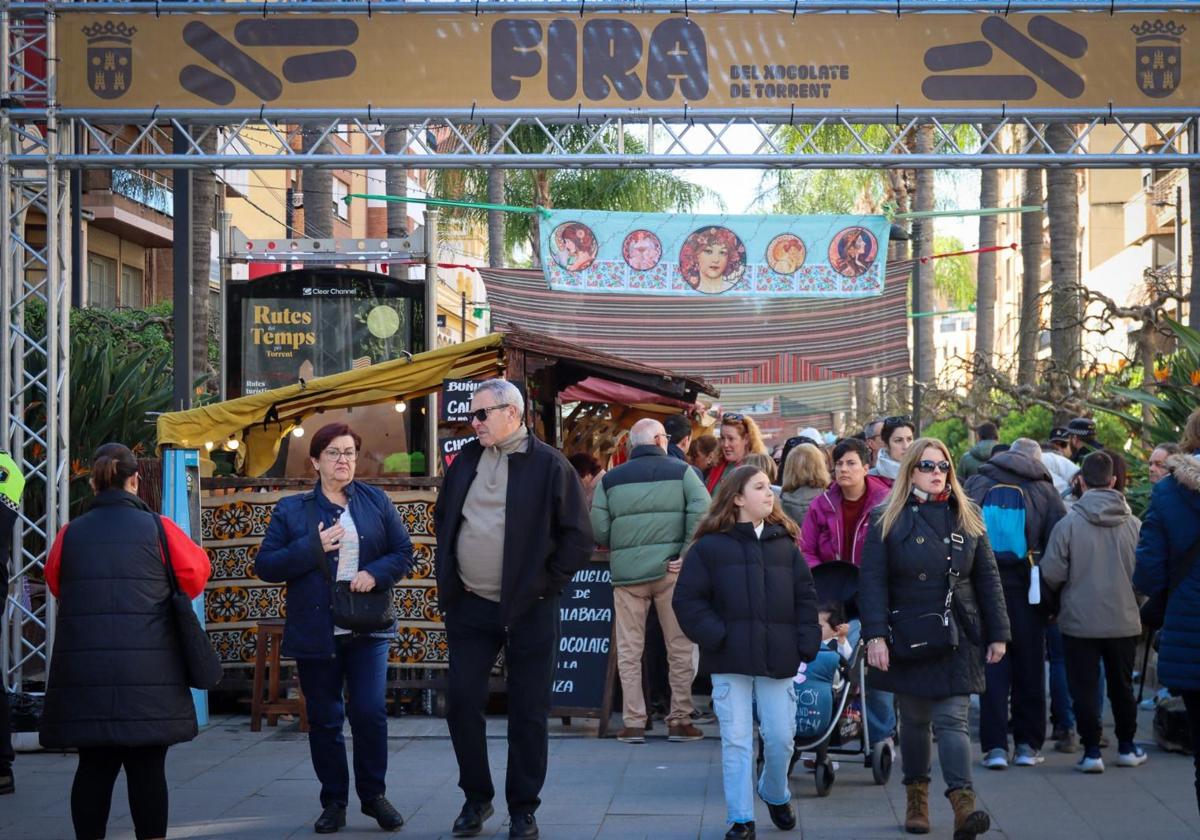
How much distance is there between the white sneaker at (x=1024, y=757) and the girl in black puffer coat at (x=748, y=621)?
2.31 metres

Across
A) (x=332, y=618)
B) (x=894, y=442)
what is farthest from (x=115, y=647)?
(x=894, y=442)

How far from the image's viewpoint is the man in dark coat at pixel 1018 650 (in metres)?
9.05

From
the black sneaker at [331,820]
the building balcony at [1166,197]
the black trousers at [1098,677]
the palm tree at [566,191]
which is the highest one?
the palm tree at [566,191]

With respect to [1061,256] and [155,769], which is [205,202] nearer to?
[1061,256]

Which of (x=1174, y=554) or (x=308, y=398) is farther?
(x=308, y=398)

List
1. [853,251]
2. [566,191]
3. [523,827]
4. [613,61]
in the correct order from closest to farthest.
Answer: [523,827]
[613,61]
[853,251]
[566,191]

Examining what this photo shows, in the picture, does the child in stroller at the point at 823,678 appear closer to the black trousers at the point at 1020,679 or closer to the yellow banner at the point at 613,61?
the black trousers at the point at 1020,679

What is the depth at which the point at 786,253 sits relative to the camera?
17.8 m

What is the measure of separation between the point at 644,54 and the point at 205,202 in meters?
10.1

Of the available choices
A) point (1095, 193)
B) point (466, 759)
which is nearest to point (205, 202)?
point (466, 759)

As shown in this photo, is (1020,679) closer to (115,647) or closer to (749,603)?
(749,603)

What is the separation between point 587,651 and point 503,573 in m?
3.65

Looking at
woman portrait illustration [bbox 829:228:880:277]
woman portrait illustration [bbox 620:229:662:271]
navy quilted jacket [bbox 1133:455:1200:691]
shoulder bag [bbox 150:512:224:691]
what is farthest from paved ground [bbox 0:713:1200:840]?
woman portrait illustration [bbox 829:228:880:277]

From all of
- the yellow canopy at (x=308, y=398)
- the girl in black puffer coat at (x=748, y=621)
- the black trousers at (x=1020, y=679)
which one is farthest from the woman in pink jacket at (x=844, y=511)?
the yellow canopy at (x=308, y=398)
